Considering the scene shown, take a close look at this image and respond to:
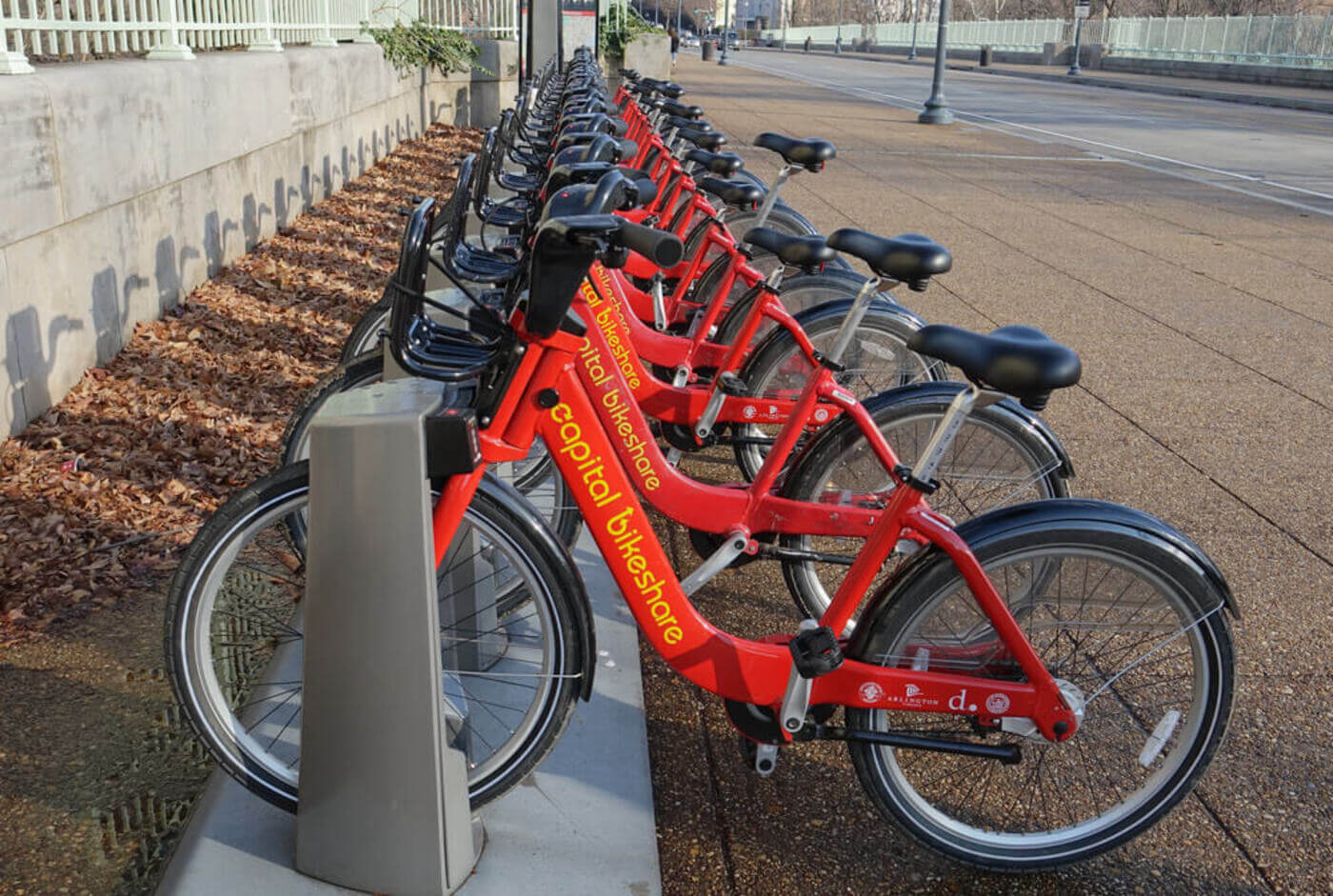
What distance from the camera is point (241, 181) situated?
777 centimetres

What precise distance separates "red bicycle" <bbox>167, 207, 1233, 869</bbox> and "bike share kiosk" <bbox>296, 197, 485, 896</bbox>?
→ 13cm

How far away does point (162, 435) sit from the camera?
4789mm

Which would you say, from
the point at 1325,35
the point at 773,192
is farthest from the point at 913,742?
the point at 1325,35

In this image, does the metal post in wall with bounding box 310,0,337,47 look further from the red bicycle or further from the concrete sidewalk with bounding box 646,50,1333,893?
the red bicycle

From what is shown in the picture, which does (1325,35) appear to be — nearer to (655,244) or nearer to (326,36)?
(326,36)

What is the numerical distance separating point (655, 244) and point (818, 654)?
3.06 ft

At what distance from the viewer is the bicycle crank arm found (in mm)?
2686

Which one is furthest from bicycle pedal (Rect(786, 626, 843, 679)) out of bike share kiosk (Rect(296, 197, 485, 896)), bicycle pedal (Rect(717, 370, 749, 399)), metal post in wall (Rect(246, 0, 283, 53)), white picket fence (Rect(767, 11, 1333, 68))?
white picket fence (Rect(767, 11, 1333, 68))

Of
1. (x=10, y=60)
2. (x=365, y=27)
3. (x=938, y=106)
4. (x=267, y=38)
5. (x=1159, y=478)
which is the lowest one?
(x=1159, y=478)

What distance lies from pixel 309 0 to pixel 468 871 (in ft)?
32.6

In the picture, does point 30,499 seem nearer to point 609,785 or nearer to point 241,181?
point 609,785

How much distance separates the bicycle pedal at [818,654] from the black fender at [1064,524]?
127 millimetres

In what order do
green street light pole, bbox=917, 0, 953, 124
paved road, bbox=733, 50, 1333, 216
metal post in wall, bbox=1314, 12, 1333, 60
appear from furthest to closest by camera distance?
metal post in wall, bbox=1314, 12, 1333, 60
green street light pole, bbox=917, 0, 953, 124
paved road, bbox=733, 50, 1333, 216

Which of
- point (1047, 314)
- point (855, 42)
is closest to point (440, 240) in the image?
point (1047, 314)
